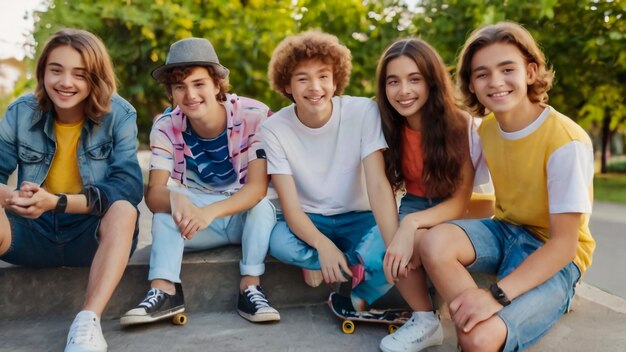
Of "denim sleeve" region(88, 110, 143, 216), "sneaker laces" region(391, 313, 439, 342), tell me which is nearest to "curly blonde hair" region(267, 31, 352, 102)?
"denim sleeve" region(88, 110, 143, 216)

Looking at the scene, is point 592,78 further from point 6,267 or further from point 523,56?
point 6,267

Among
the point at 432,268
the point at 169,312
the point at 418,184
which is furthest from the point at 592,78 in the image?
the point at 169,312

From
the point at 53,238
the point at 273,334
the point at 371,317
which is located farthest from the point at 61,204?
the point at 371,317

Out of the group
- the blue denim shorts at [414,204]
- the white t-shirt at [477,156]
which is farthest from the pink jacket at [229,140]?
the white t-shirt at [477,156]

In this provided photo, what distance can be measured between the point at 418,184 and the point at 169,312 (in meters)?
1.25

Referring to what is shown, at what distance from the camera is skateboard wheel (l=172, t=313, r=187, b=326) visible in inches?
98.7

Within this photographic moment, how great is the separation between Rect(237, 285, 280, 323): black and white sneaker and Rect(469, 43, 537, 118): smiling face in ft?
4.17

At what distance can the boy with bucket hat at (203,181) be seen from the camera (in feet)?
8.18

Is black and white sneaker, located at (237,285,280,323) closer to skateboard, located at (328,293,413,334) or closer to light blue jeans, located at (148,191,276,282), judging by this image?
light blue jeans, located at (148,191,276,282)

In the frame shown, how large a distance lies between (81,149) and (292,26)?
4.38 m

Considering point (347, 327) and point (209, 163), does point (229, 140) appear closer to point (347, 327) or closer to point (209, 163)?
point (209, 163)

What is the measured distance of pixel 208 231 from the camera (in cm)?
280

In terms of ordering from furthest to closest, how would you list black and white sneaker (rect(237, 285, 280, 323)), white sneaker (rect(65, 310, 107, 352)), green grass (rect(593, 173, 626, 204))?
green grass (rect(593, 173, 626, 204))
black and white sneaker (rect(237, 285, 280, 323))
white sneaker (rect(65, 310, 107, 352))

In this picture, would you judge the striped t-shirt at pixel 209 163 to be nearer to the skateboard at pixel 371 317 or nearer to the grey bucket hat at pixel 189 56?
the grey bucket hat at pixel 189 56
